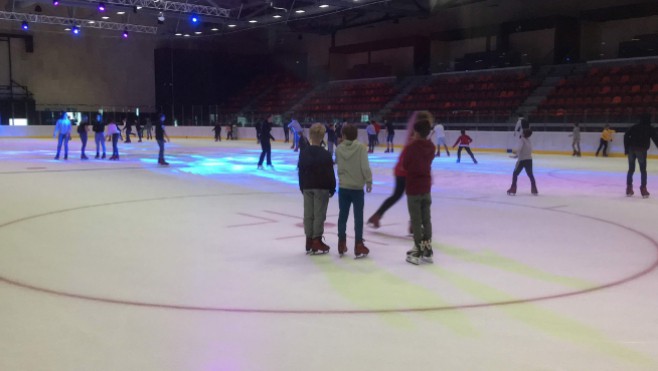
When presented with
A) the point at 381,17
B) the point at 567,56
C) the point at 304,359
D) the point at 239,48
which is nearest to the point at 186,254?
the point at 304,359

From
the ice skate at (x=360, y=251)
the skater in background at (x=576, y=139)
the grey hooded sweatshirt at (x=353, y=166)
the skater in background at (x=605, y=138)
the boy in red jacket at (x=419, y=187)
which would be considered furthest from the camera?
the skater in background at (x=576, y=139)

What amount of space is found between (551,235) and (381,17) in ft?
95.5

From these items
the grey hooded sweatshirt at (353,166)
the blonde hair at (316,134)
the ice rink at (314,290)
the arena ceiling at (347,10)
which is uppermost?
the arena ceiling at (347,10)

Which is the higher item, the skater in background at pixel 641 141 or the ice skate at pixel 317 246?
the skater in background at pixel 641 141

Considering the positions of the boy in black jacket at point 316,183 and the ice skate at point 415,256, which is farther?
the boy in black jacket at point 316,183

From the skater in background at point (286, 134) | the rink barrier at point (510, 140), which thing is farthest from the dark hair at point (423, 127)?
the skater in background at point (286, 134)

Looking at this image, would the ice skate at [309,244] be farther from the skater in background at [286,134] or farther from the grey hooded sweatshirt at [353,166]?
the skater in background at [286,134]

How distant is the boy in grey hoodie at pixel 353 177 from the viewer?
17.2 feet

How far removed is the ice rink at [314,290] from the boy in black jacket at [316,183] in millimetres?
247

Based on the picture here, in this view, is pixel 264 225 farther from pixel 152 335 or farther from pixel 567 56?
pixel 567 56

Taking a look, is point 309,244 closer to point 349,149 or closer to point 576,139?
point 349,149

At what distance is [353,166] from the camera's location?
5.25 meters

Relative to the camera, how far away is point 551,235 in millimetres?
6547

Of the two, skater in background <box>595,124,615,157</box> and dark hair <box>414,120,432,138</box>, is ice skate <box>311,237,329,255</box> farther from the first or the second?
skater in background <box>595,124,615,157</box>
